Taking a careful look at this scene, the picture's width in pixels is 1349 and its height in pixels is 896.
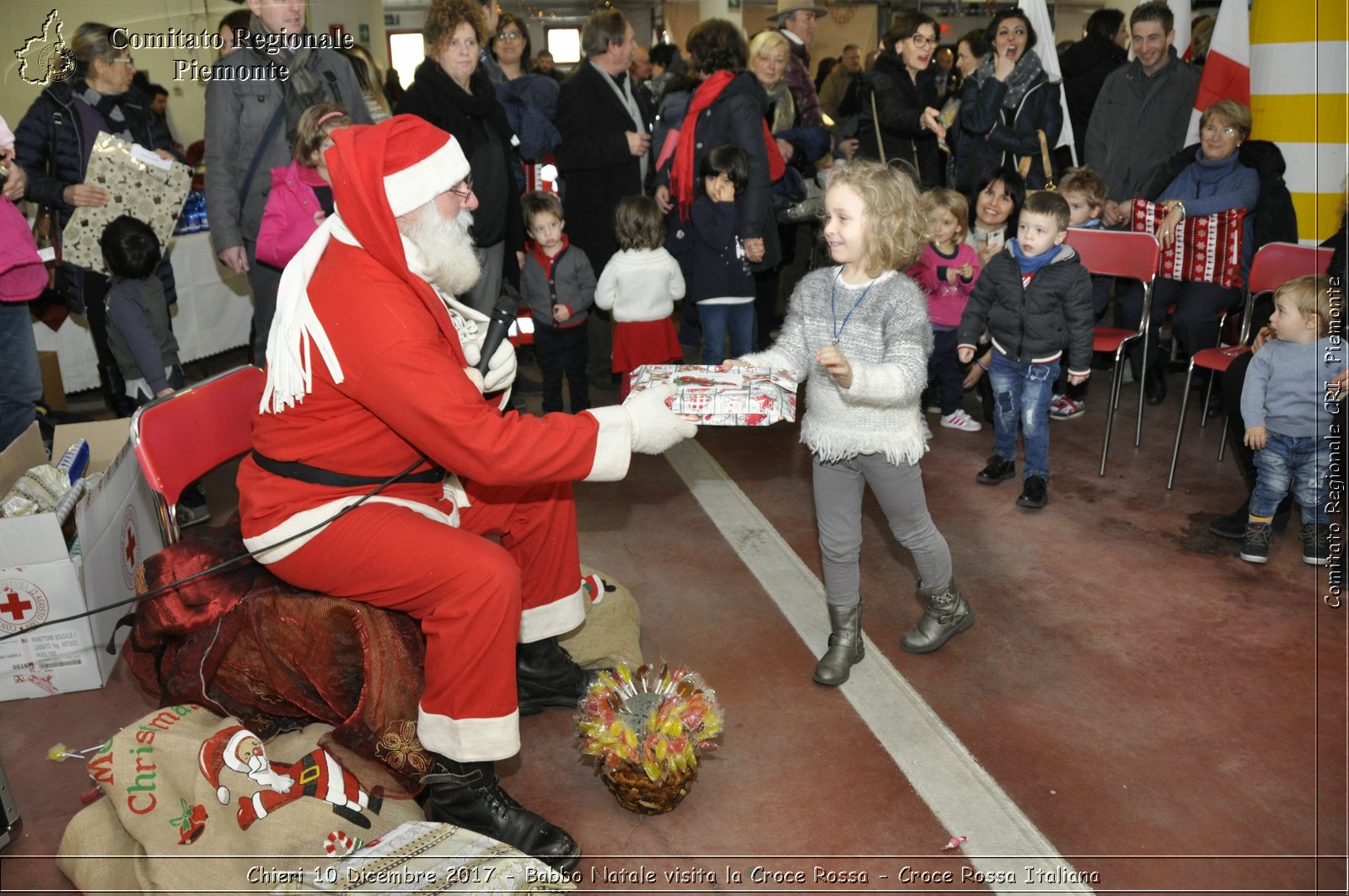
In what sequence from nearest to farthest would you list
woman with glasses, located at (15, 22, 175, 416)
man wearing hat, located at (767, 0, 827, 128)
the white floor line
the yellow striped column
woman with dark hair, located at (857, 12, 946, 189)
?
the white floor line → woman with glasses, located at (15, 22, 175, 416) → the yellow striped column → woman with dark hair, located at (857, 12, 946, 189) → man wearing hat, located at (767, 0, 827, 128)

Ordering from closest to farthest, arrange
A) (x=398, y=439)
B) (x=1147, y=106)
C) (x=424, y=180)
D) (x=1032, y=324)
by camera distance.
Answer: (x=424, y=180)
(x=398, y=439)
(x=1032, y=324)
(x=1147, y=106)

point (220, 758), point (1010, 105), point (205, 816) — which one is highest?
point (1010, 105)

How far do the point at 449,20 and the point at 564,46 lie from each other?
44.8 ft

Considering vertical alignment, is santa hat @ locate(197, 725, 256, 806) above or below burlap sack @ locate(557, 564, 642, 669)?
above

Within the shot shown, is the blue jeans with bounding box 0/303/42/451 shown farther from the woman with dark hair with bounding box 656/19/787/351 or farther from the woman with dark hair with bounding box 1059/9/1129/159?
the woman with dark hair with bounding box 1059/9/1129/159

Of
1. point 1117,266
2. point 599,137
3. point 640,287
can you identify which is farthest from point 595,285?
point 1117,266

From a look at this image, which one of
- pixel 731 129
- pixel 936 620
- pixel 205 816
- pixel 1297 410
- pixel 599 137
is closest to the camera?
pixel 205 816

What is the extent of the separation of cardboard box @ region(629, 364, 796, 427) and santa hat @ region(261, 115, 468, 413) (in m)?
0.77

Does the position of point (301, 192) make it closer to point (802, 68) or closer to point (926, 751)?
point (926, 751)

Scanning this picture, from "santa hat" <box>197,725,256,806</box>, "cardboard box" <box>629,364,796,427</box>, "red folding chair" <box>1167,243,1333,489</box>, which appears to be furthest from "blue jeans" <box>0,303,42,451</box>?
"red folding chair" <box>1167,243,1333,489</box>

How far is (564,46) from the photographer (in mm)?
18031

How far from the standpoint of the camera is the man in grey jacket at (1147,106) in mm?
6898

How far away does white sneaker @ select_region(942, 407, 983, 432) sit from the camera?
6.11 m

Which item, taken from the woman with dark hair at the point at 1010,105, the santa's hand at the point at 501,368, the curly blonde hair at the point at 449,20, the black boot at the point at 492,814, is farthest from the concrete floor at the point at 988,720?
the woman with dark hair at the point at 1010,105
